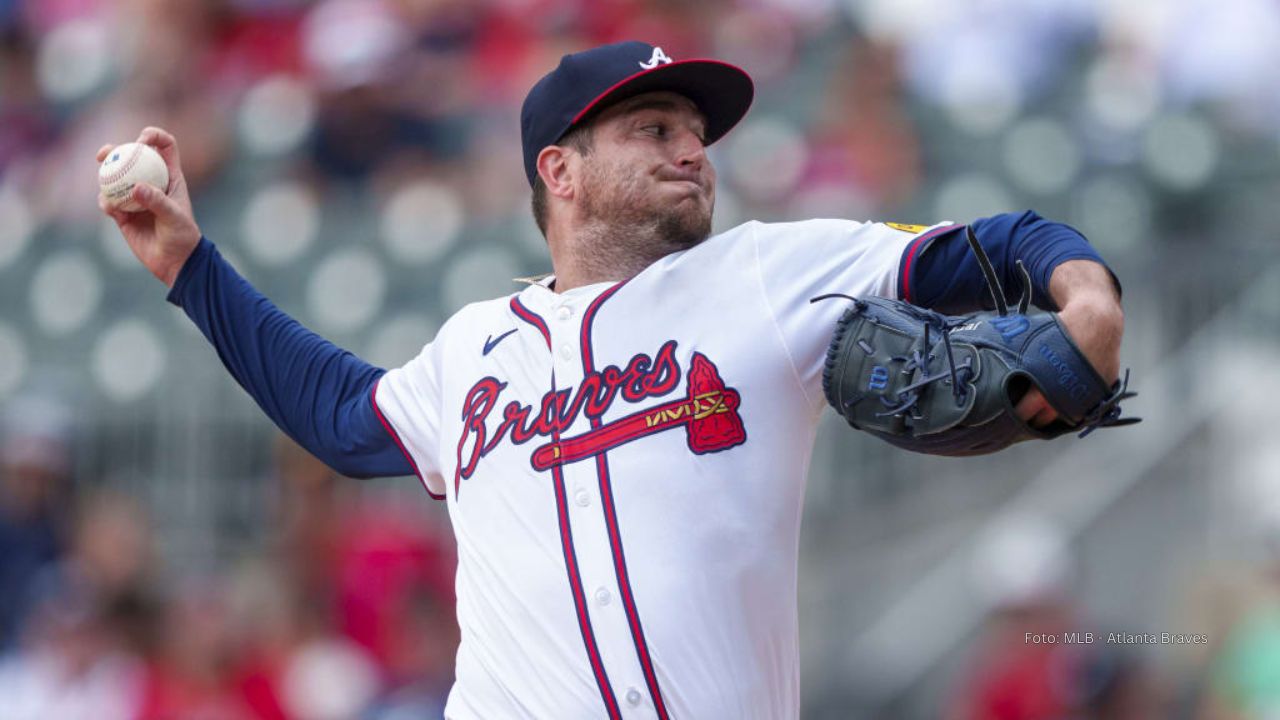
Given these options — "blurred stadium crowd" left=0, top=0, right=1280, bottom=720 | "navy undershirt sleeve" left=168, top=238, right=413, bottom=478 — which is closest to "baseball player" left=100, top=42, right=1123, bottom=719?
"navy undershirt sleeve" left=168, top=238, right=413, bottom=478

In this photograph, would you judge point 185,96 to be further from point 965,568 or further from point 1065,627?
point 1065,627

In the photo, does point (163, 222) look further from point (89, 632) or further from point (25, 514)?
point (25, 514)

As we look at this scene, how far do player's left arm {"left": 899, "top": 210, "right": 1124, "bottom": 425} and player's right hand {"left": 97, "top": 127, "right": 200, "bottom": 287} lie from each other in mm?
1402

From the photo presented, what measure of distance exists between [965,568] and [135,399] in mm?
3605

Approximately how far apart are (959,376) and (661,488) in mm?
501

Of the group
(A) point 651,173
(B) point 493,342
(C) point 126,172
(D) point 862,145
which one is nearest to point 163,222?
(C) point 126,172

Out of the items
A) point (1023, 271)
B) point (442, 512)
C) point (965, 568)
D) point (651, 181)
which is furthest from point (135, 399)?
point (1023, 271)

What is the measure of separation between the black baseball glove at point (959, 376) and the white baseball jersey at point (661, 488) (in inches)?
6.3

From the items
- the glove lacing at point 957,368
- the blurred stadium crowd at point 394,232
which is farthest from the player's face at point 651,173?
the blurred stadium crowd at point 394,232

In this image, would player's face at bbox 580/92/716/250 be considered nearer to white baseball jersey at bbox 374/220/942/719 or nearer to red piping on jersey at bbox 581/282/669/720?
white baseball jersey at bbox 374/220/942/719

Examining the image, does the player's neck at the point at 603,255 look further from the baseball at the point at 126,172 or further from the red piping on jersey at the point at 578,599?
the baseball at the point at 126,172

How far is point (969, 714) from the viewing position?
18.5 feet

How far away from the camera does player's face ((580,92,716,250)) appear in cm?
273

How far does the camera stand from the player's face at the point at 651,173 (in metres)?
2.73
